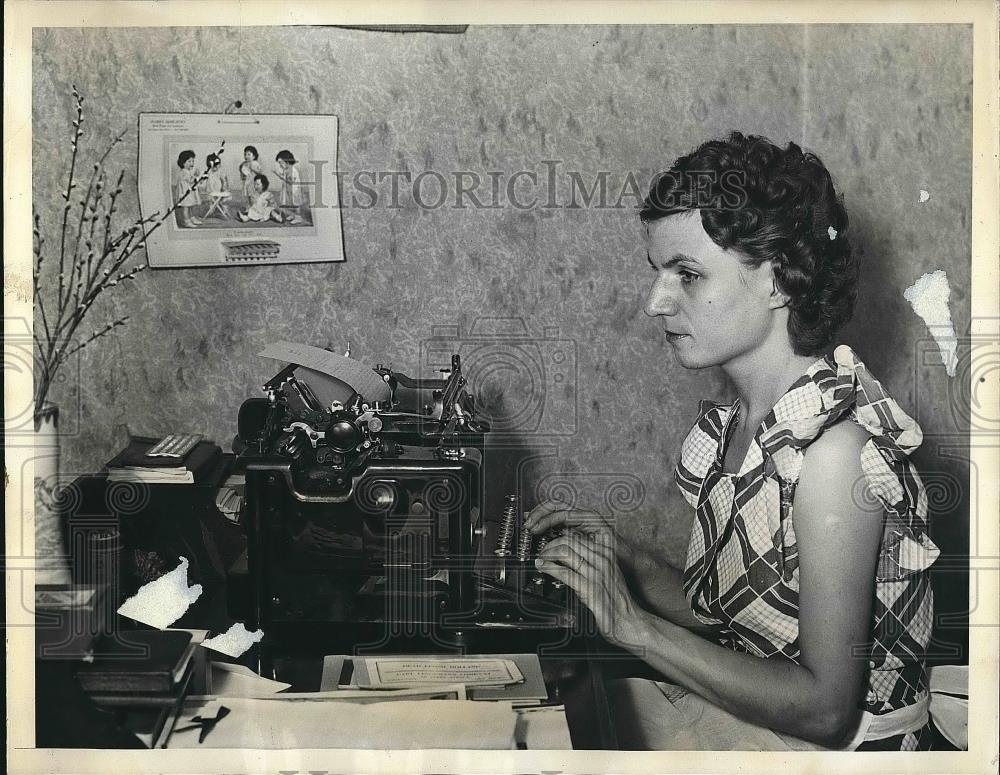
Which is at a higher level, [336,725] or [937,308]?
[937,308]

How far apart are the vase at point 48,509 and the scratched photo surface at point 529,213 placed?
0.04m

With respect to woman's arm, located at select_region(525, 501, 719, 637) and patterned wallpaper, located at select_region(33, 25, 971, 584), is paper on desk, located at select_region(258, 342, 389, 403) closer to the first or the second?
patterned wallpaper, located at select_region(33, 25, 971, 584)

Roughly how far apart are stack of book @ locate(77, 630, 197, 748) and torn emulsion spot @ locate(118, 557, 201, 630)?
6 cm

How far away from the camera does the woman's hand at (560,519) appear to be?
2088 mm

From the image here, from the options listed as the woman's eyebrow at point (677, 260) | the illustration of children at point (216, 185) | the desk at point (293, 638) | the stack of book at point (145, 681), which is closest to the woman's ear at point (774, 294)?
the woman's eyebrow at point (677, 260)

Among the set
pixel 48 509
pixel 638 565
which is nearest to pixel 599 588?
pixel 638 565

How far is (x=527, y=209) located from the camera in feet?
6.82

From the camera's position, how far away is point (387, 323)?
2.12 metres

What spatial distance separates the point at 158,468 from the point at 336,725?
650 millimetres

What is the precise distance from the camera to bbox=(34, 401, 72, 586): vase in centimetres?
205

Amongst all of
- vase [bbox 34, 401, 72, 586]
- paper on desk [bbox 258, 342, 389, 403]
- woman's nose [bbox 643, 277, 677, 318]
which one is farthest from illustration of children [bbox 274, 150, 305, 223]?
woman's nose [bbox 643, 277, 677, 318]

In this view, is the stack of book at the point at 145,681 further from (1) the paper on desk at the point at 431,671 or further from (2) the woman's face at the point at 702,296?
(2) the woman's face at the point at 702,296

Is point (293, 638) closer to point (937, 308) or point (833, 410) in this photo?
point (833, 410)

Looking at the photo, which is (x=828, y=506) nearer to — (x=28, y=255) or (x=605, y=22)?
(x=605, y=22)
